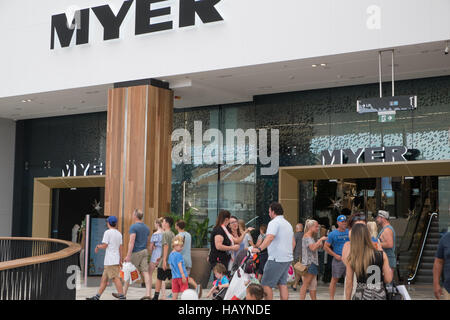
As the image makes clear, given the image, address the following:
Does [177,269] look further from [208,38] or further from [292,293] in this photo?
[208,38]

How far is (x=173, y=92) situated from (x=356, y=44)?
4.88 m

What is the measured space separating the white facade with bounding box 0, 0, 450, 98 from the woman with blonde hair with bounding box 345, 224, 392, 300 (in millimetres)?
5962

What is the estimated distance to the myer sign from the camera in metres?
13.7

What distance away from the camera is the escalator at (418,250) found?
14.7 m

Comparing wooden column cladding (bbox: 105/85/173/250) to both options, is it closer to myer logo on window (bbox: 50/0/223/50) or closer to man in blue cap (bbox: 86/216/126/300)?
myer logo on window (bbox: 50/0/223/50)

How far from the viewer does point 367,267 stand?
575 cm

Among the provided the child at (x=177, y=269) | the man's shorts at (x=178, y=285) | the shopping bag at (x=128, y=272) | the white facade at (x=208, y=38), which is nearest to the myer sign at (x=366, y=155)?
the white facade at (x=208, y=38)

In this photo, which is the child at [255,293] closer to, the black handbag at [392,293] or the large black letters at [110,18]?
the black handbag at [392,293]

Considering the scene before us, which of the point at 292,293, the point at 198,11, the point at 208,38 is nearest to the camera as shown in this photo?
the point at 292,293

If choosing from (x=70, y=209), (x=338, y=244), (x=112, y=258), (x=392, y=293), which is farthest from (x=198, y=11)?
(x=70, y=209)

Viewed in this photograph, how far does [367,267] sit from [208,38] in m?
8.17

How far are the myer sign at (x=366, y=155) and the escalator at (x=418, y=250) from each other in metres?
2.56
